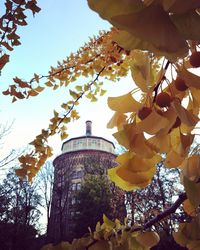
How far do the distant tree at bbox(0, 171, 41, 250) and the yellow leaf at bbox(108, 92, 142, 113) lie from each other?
16.0m

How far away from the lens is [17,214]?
1991 centimetres

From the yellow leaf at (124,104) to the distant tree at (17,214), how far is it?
15975 mm

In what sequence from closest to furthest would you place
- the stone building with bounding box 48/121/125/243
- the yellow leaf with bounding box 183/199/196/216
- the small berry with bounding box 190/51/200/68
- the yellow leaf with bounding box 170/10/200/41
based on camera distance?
Answer: the yellow leaf with bounding box 170/10/200/41 < the small berry with bounding box 190/51/200/68 < the yellow leaf with bounding box 183/199/196/216 < the stone building with bounding box 48/121/125/243

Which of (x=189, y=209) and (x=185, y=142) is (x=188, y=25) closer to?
(x=185, y=142)

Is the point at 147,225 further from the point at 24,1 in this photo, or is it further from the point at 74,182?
the point at 74,182

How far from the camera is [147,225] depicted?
2.38 ft

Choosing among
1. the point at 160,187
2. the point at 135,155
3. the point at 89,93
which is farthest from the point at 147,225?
the point at 160,187

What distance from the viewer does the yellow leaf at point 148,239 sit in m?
0.65

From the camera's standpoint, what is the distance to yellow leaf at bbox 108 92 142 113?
411 millimetres

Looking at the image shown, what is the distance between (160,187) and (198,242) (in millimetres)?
15916

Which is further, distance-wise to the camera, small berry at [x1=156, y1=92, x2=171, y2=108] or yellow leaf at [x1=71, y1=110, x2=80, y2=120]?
yellow leaf at [x1=71, y1=110, x2=80, y2=120]

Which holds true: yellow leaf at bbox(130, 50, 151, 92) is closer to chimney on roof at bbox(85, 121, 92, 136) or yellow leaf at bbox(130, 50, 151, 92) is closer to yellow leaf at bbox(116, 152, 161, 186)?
yellow leaf at bbox(116, 152, 161, 186)

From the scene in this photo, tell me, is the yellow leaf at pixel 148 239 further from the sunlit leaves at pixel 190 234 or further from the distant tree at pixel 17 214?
the distant tree at pixel 17 214

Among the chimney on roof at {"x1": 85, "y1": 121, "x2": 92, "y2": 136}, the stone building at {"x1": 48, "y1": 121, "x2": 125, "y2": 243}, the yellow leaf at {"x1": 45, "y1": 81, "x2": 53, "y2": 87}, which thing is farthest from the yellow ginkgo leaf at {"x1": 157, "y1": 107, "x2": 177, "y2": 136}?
the chimney on roof at {"x1": 85, "y1": 121, "x2": 92, "y2": 136}
